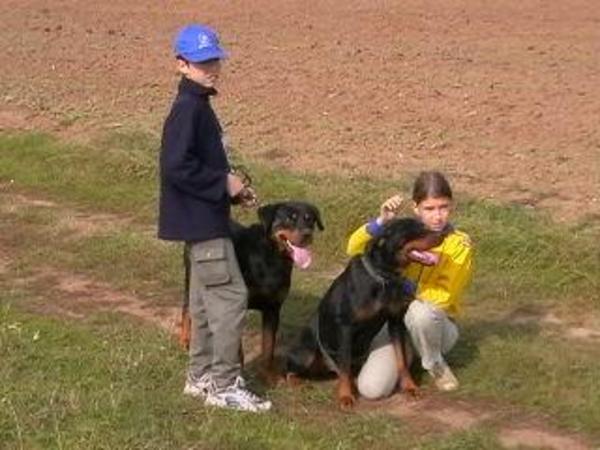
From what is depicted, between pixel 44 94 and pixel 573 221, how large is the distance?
7.22 meters

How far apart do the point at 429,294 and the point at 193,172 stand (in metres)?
1.58

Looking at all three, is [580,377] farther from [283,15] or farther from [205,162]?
[283,15]

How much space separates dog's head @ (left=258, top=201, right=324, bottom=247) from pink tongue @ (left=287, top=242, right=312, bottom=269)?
22mm

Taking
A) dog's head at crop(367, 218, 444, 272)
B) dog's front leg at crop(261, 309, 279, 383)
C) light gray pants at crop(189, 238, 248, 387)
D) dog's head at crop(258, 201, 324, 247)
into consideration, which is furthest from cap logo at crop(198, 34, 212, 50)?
dog's front leg at crop(261, 309, 279, 383)

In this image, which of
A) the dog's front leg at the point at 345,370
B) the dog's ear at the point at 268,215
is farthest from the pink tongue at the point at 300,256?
the dog's front leg at the point at 345,370

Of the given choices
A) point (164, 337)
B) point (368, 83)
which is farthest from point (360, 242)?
point (368, 83)

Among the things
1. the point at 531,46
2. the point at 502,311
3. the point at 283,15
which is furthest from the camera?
the point at 283,15

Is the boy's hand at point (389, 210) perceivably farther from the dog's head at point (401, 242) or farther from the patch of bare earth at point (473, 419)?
the patch of bare earth at point (473, 419)

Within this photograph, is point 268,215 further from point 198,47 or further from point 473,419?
point 473,419

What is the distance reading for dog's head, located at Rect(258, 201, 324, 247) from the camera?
19.7ft

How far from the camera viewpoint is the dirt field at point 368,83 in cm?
1055

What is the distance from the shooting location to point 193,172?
5449mm

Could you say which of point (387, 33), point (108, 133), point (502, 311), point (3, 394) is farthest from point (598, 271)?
point (387, 33)

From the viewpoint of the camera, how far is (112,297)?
25.8ft
